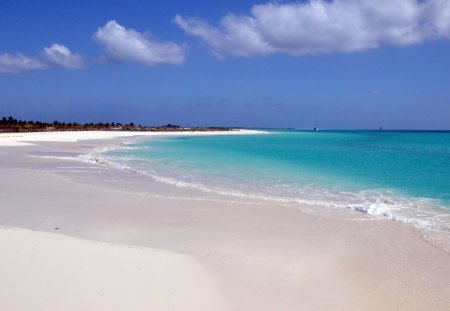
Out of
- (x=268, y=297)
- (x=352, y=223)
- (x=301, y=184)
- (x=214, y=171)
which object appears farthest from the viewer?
(x=214, y=171)

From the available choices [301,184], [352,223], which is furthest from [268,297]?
[301,184]

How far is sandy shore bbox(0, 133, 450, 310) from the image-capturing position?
13.6 feet

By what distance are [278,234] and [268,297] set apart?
8.80ft

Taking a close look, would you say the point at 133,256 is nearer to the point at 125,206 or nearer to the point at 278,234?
the point at 278,234

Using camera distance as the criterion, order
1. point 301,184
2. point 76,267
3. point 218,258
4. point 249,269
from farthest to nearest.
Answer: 1. point 301,184
2. point 218,258
3. point 249,269
4. point 76,267

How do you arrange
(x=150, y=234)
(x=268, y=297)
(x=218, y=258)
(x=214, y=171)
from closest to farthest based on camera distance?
(x=268, y=297) → (x=218, y=258) → (x=150, y=234) → (x=214, y=171)

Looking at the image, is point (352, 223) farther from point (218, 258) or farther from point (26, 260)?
point (26, 260)

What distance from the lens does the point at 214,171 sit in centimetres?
1700

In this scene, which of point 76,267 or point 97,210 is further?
point 97,210

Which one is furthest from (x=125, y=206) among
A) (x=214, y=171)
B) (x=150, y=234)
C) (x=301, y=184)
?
(x=214, y=171)

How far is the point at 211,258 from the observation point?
5.45m

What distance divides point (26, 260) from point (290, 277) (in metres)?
3.04

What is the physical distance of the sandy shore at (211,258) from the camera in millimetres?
4133

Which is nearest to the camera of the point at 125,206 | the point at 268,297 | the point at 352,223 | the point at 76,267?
the point at 268,297
